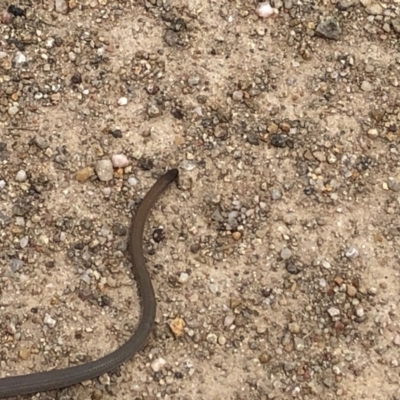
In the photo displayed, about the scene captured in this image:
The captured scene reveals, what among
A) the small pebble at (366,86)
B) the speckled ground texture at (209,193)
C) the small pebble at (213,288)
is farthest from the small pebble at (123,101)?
the small pebble at (366,86)

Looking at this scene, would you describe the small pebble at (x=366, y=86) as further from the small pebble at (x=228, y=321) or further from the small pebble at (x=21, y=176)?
the small pebble at (x=21, y=176)

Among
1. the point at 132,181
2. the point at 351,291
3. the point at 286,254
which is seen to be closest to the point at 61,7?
the point at 132,181

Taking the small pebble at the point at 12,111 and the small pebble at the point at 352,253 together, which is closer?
the small pebble at the point at 352,253

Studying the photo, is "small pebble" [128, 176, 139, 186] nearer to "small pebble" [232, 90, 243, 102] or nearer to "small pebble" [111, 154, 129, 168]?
"small pebble" [111, 154, 129, 168]

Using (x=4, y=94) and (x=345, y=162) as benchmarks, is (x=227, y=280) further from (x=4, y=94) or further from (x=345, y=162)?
(x=4, y=94)

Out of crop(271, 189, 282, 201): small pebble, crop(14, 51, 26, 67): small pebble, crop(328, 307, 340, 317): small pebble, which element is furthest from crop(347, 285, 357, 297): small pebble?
crop(14, 51, 26, 67): small pebble

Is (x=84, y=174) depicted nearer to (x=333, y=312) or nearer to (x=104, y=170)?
(x=104, y=170)

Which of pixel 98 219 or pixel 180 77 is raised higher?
pixel 180 77

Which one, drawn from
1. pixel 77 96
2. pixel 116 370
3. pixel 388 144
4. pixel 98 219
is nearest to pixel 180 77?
pixel 77 96
